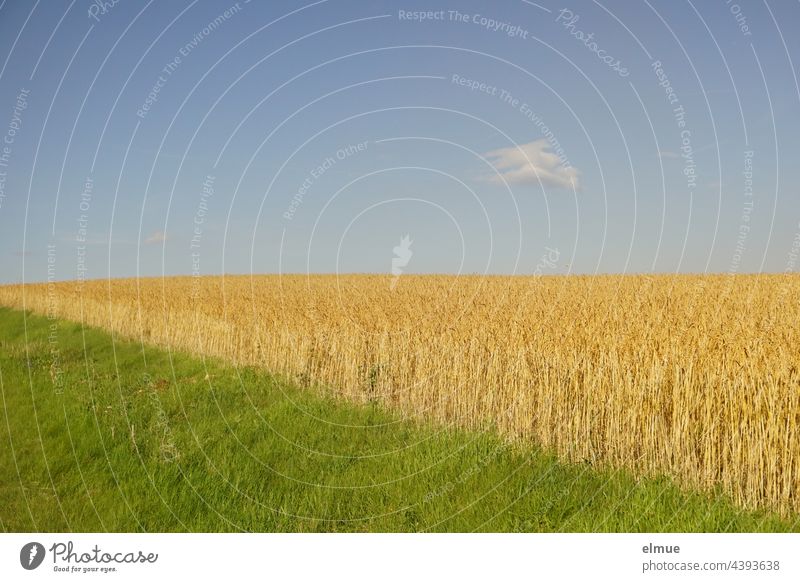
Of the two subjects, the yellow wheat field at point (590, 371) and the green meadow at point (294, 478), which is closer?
the green meadow at point (294, 478)

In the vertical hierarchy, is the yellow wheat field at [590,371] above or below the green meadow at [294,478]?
above

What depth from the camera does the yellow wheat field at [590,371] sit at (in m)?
6.81

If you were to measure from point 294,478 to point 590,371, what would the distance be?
163 inches

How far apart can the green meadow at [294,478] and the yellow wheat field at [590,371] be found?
42 centimetres

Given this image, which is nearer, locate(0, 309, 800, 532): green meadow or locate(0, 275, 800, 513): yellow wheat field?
locate(0, 309, 800, 532): green meadow

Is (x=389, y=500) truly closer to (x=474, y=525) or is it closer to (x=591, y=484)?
(x=474, y=525)

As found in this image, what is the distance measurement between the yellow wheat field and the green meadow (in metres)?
0.42

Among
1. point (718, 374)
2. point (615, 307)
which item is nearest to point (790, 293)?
point (615, 307)

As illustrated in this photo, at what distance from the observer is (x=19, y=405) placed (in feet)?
39.8

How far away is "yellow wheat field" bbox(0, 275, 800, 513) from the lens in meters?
6.81

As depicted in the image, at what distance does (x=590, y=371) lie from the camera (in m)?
8.35

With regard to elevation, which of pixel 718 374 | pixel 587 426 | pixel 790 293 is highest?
pixel 790 293
